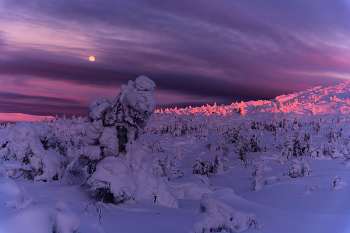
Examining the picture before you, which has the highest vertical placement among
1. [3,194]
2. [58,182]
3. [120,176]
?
[3,194]

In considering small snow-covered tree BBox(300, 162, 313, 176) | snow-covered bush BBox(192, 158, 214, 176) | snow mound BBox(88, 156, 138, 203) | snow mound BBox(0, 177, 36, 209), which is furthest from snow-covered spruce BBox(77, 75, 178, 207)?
snow-covered bush BBox(192, 158, 214, 176)

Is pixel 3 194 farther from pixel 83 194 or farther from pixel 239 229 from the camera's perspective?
pixel 83 194

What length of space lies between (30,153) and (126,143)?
456 centimetres

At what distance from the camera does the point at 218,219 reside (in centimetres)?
484

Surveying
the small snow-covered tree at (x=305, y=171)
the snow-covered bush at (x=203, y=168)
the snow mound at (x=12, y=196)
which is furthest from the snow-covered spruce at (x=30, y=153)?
the snow-covered bush at (x=203, y=168)

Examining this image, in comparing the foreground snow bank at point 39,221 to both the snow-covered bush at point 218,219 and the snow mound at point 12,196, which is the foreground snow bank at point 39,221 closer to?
the snow mound at point 12,196

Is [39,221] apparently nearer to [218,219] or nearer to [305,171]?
[218,219]

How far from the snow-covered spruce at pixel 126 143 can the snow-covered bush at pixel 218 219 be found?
5323mm

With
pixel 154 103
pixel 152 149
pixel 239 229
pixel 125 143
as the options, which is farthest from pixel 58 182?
pixel 152 149

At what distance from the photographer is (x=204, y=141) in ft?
182

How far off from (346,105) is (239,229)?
8324cm

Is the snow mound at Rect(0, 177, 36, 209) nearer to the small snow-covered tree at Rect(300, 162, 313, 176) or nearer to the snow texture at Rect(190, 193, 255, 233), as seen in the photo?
the snow texture at Rect(190, 193, 255, 233)

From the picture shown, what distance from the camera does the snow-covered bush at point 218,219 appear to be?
4.69 m

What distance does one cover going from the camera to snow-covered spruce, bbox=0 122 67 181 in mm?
11227
